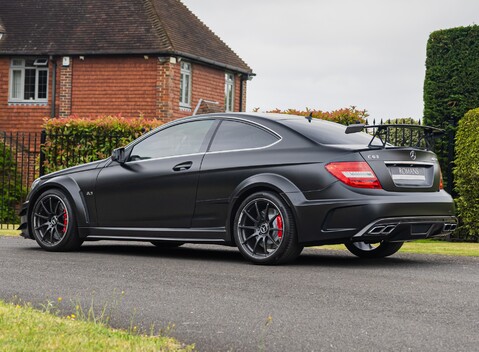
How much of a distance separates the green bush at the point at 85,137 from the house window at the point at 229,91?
19463 millimetres

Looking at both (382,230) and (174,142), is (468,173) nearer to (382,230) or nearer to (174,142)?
(174,142)

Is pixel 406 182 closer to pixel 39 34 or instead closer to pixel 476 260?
pixel 476 260

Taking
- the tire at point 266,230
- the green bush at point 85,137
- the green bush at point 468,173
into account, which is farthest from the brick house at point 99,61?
the tire at point 266,230

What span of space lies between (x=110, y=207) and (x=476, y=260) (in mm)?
4292

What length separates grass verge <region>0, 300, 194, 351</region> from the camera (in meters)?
5.07

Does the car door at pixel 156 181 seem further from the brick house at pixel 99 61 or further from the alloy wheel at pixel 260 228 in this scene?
the brick house at pixel 99 61

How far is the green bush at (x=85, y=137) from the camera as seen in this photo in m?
17.5

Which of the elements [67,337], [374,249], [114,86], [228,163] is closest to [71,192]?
[228,163]

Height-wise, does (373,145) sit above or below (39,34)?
below

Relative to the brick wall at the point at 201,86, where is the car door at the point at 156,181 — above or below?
below

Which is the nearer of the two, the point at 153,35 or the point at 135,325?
the point at 135,325

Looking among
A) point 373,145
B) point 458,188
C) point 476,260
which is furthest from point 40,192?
point 458,188

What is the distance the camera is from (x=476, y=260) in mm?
10398

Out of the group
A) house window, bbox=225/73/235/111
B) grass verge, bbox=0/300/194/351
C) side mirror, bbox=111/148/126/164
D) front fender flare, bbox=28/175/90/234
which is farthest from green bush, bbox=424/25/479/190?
house window, bbox=225/73/235/111
